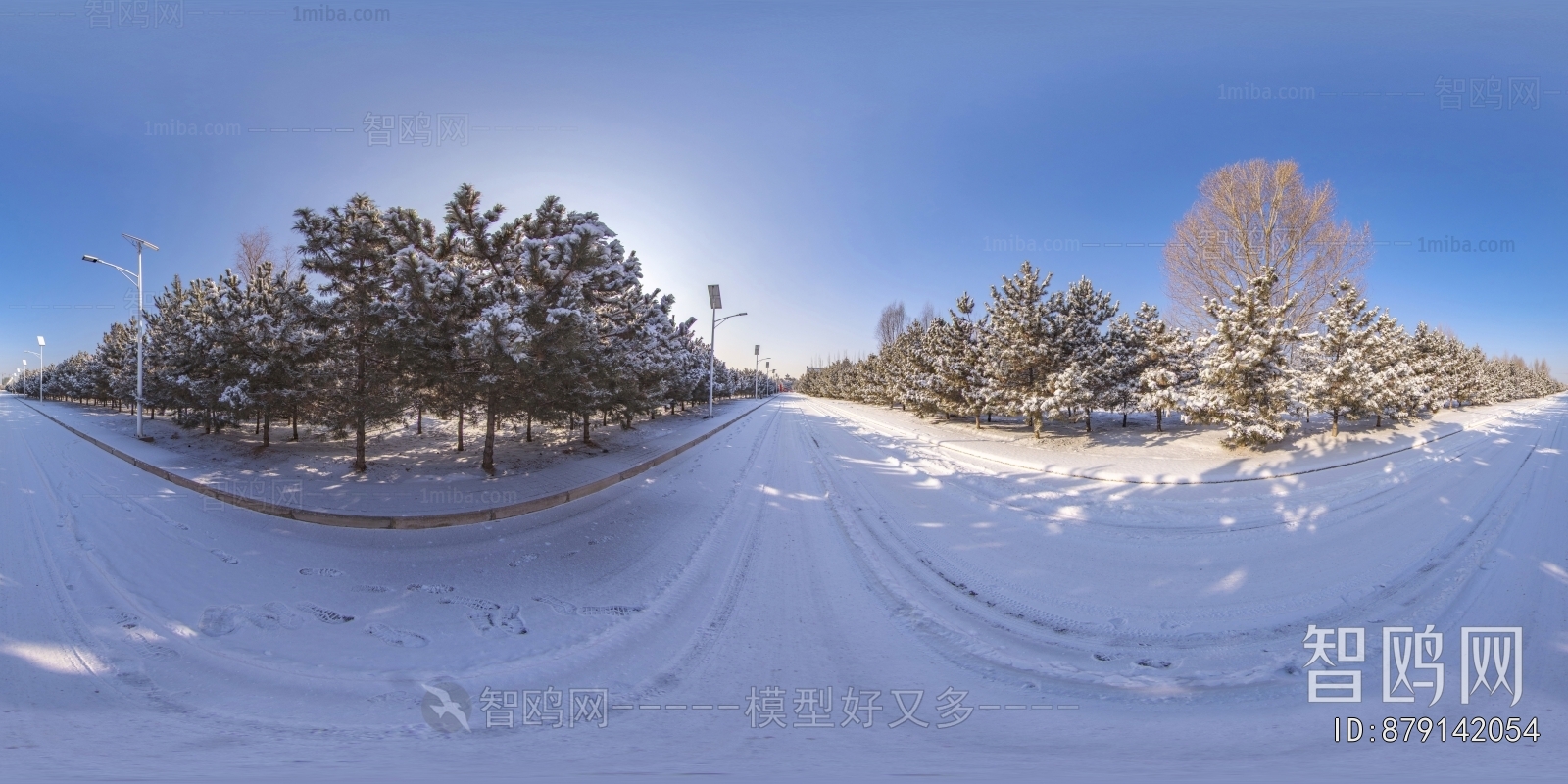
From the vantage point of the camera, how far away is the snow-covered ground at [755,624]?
2.71 meters

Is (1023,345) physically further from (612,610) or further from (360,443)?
(360,443)

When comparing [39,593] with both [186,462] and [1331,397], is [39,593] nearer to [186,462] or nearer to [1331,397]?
[186,462]

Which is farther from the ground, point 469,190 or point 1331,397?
point 469,190

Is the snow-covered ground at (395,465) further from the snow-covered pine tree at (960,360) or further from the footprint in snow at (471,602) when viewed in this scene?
the snow-covered pine tree at (960,360)

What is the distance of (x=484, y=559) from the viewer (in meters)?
5.20

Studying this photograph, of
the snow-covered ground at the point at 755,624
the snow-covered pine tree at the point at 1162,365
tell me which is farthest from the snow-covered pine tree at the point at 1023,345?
the snow-covered ground at the point at 755,624

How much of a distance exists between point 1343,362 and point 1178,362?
5.31 meters

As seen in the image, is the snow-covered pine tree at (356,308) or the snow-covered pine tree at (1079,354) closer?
the snow-covered pine tree at (356,308)

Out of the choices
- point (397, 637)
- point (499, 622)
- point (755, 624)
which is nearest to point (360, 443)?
point (397, 637)

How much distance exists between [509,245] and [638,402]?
4921 mm

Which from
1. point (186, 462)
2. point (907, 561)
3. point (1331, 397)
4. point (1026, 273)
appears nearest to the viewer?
point (907, 561)

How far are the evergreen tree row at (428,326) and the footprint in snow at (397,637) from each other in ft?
15.5

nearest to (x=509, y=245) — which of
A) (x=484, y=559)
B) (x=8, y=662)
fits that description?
(x=484, y=559)

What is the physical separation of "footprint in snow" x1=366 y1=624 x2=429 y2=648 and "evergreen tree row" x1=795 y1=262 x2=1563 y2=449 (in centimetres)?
1571
